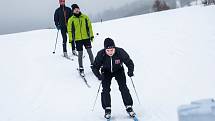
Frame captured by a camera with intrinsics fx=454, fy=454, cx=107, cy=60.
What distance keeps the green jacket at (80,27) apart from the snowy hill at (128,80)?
1.34 m

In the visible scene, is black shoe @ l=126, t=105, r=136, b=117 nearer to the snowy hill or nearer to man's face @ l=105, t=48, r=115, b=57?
the snowy hill

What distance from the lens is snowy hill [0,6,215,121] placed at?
10.4m

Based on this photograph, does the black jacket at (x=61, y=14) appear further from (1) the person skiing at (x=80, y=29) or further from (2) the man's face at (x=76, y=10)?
(2) the man's face at (x=76, y=10)

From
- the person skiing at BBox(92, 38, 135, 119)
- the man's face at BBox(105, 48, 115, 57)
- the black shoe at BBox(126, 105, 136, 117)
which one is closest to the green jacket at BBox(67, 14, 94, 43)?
the person skiing at BBox(92, 38, 135, 119)

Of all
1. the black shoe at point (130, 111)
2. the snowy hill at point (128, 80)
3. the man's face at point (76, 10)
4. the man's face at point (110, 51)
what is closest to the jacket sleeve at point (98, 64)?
the man's face at point (110, 51)

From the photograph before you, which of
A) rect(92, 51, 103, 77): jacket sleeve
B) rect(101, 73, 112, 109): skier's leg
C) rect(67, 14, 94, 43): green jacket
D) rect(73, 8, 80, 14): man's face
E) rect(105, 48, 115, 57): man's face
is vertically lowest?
rect(101, 73, 112, 109): skier's leg

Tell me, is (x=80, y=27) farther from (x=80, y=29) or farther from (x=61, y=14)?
(x=61, y=14)

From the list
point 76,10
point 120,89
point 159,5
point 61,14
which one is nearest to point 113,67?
point 120,89

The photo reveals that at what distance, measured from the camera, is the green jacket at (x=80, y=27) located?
13.3 metres

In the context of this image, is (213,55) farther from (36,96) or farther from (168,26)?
(168,26)

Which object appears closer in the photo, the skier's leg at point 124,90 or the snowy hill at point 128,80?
the skier's leg at point 124,90

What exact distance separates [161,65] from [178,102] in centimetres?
455

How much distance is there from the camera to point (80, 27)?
43.8ft

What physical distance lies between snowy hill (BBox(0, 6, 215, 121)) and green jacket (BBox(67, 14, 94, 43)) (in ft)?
4.38
